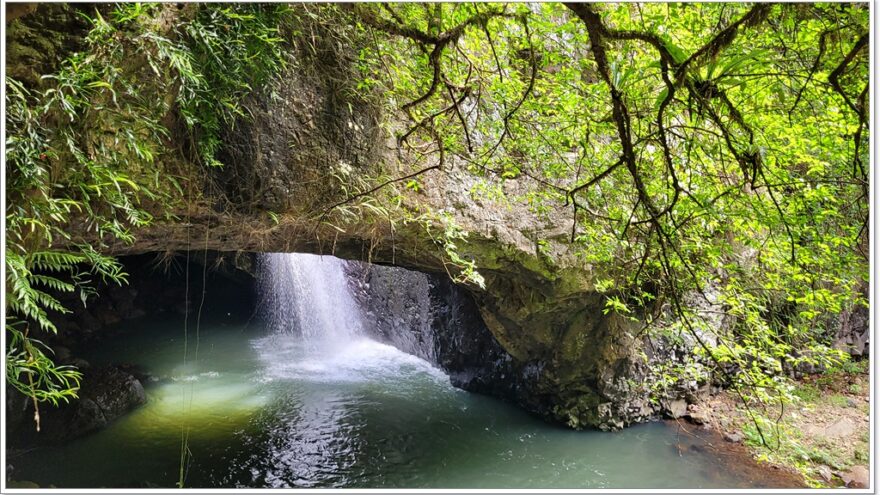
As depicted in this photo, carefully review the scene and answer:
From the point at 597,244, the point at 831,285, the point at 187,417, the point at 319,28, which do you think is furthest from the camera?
the point at 831,285

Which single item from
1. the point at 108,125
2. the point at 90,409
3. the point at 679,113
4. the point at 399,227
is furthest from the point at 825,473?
the point at 90,409

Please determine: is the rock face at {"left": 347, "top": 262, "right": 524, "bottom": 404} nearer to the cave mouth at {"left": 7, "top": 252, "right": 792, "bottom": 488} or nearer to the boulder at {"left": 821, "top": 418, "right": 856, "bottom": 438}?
the cave mouth at {"left": 7, "top": 252, "right": 792, "bottom": 488}

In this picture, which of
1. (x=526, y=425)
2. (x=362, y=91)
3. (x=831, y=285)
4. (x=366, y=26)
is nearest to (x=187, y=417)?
(x=526, y=425)

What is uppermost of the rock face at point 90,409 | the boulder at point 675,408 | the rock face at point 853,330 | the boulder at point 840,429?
the rock face at point 853,330

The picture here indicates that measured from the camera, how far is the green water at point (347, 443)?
5.13 m

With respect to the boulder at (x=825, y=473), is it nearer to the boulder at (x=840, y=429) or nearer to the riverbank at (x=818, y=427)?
the riverbank at (x=818, y=427)

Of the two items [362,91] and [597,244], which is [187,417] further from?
[597,244]

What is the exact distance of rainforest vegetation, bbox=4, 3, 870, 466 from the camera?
2.10 m

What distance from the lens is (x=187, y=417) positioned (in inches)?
252

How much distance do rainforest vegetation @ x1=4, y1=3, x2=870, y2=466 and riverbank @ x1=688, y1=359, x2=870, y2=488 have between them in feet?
8.19

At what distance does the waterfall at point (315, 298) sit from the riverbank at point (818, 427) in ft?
23.4

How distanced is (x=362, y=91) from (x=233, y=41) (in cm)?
119

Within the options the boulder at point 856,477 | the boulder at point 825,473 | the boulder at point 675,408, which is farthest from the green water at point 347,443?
the boulder at point 856,477

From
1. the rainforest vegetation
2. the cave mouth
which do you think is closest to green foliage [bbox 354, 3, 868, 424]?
the rainforest vegetation
